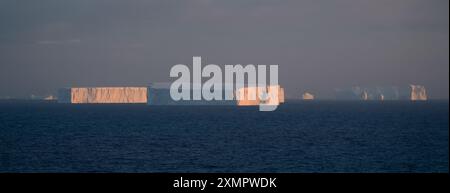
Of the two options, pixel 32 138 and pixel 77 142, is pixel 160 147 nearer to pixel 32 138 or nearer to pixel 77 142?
pixel 77 142

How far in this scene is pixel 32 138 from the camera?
7194 centimetres

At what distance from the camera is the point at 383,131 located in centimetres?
8775

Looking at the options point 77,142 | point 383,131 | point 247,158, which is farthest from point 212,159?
point 383,131

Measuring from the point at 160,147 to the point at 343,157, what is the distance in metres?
18.2
